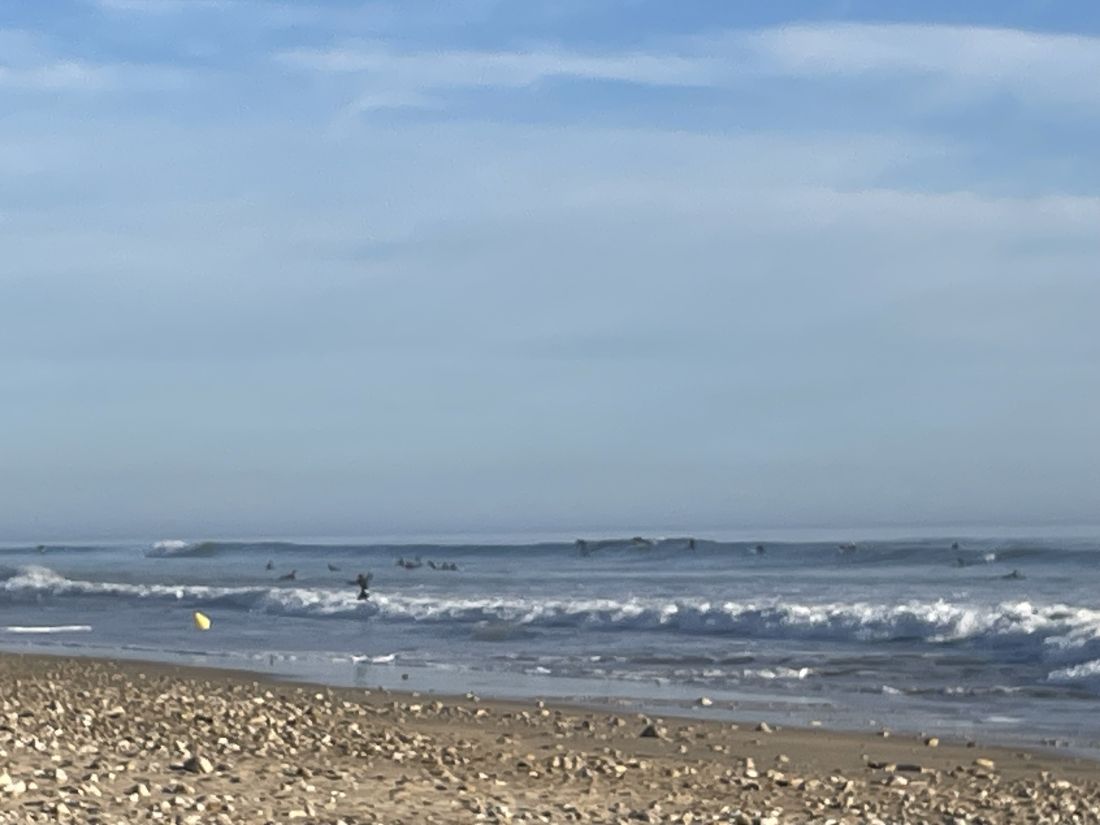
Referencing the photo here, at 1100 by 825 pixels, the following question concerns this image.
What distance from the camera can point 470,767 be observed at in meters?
11.9

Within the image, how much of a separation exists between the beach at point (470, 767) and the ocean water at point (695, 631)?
1.72m

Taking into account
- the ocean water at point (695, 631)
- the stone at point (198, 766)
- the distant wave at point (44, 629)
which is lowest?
the distant wave at point (44, 629)

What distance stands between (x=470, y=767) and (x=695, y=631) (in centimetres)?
1631

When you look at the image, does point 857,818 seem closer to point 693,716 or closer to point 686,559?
point 693,716

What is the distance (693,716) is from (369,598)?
21873 mm

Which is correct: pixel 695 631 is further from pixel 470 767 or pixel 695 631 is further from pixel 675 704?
pixel 470 767

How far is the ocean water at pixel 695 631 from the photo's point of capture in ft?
58.7

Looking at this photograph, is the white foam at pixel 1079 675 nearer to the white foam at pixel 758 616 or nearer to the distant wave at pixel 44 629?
the white foam at pixel 758 616

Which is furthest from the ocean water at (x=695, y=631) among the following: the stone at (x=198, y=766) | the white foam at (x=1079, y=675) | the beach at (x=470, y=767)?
the stone at (x=198, y=766)

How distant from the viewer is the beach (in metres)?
9.41

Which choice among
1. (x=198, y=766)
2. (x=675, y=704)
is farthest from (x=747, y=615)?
(x=198, y=766)

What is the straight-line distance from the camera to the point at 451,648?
25.4 meters

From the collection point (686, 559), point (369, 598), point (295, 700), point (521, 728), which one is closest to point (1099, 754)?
point (521, 728)

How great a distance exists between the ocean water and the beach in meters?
1.72
